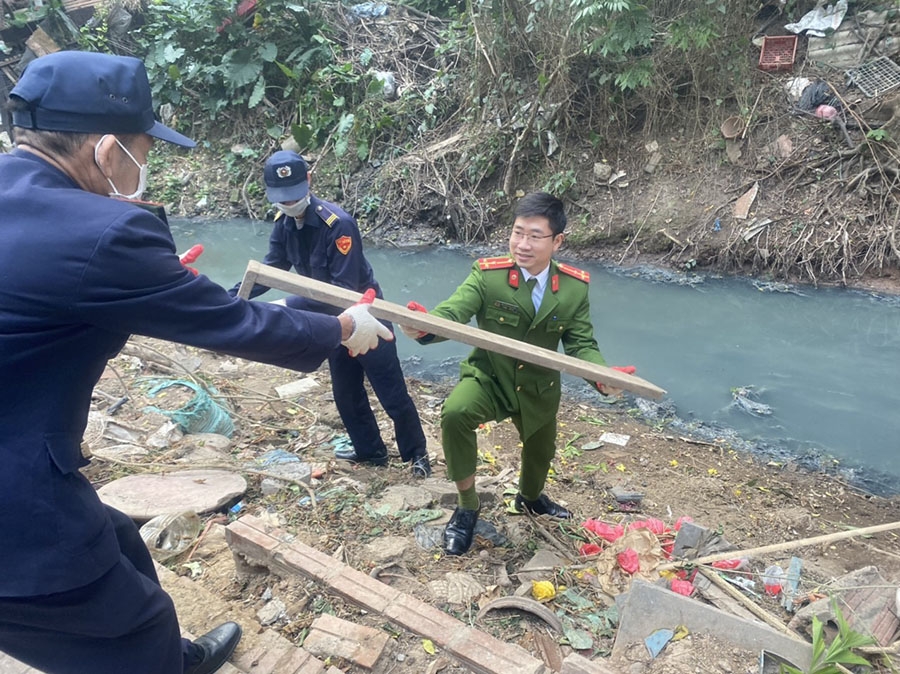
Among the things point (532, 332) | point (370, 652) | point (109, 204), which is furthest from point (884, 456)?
point (109, 204)

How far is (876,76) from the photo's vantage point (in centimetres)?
764

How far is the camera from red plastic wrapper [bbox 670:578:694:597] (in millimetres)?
2439

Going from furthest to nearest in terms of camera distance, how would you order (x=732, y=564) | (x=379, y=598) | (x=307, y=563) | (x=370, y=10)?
Result: 1. (x=370, y=10)
2. (x=732, y=564)
3. (x=307, y=563)
4. (x=379, y=598)

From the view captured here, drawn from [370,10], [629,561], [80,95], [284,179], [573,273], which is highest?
[370,10]

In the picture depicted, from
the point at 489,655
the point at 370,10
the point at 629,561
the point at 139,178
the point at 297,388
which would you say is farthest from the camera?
the point at 370,10

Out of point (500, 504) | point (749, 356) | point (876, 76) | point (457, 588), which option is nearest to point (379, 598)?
point (457, 588)

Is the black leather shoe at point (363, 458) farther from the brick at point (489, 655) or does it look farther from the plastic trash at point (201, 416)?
the brick at point (489, 655)

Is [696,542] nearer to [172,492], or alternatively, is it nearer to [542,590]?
[542,590]

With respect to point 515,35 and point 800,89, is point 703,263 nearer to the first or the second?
point 800,89

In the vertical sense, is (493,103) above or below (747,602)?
above

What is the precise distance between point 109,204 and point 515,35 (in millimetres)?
9349

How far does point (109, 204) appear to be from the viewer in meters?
1.43

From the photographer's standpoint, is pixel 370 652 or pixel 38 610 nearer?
pixel 38 610

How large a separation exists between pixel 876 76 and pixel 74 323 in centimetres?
928
